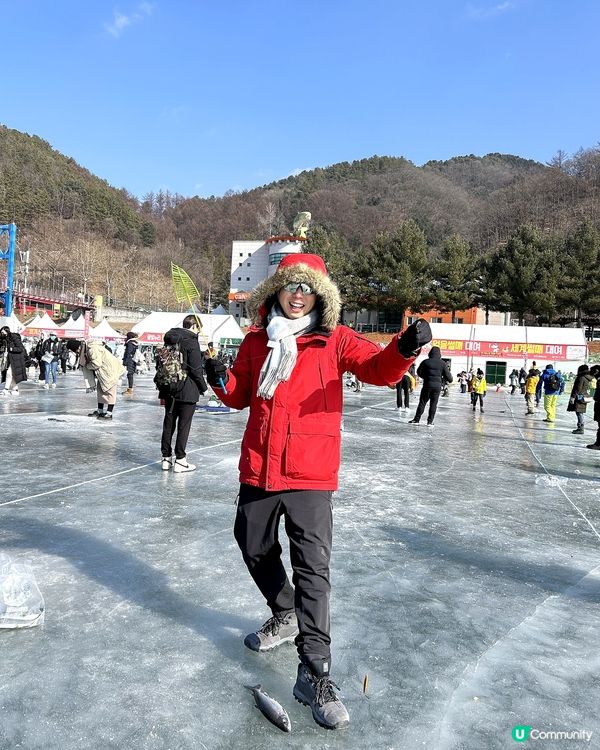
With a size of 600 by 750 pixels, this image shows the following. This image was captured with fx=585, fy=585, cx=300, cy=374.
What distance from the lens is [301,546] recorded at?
2049 mm

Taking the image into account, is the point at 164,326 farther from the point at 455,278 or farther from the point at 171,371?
the point at 171,371

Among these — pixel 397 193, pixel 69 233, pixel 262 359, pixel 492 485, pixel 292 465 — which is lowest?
pixel 492 485

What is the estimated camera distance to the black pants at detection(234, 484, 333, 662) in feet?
6.52

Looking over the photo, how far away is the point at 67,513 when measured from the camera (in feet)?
13.2

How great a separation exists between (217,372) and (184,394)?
3063 millimetres

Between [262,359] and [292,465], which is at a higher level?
[262,359]

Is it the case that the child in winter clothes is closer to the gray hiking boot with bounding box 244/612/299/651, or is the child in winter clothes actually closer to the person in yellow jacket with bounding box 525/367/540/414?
the person in yellow jacket with bounding box 525/367/540/414

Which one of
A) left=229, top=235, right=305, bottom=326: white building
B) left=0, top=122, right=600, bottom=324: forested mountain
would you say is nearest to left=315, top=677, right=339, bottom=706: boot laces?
left=0, top=122, right=600, bottom=324: forested mountain

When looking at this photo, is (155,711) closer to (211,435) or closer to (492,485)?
(492,485)

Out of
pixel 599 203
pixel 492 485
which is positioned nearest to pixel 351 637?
pixel 492 485

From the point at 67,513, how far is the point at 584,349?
29.4 m

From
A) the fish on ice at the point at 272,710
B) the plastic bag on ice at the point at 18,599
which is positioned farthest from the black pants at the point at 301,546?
the plastic bag on ice at the point at 18,599

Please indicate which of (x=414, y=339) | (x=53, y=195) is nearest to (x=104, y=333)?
(x=414, y=339)

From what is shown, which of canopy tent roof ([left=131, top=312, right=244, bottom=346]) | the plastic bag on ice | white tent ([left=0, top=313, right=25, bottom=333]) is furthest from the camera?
canopy tent roof ([left=131, top=312, right=244, bottom=346])
